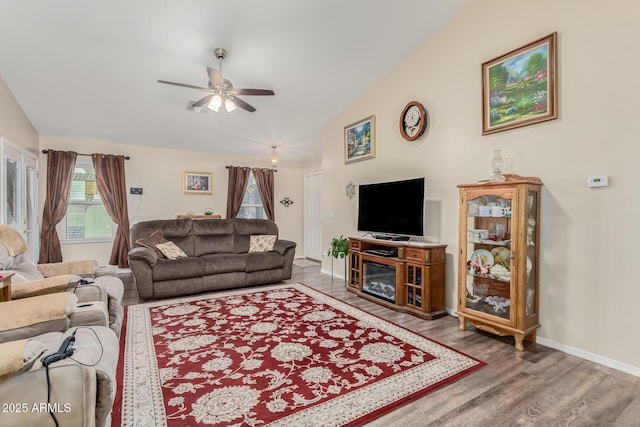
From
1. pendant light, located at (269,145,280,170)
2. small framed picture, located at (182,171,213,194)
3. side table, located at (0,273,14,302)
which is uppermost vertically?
pendant light, located at (269,145,280,170)

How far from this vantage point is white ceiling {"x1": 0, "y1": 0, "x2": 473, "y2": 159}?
299 centimetres

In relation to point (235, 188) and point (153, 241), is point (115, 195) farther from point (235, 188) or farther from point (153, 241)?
point (235, 188)

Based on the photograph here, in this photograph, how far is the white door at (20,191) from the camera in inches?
154

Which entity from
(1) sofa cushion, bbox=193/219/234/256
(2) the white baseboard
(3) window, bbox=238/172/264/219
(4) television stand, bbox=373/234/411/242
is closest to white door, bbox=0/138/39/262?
(1) sofa cushion, bbox=193/219/234/256

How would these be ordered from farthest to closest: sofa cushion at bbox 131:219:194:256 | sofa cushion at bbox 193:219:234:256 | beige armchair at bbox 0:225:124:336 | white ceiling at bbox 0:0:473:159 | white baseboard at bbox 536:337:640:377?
sofa cushion at bbox 193:219:234:256
sofa cushion at bbox 131:219:194:256
white ceiling at bbox 0:0:473:159
white baseboard at bbox 536:337:640:377
beige armchair at bbox 0:225:124:336

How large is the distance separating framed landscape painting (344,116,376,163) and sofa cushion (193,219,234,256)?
7.78 feet

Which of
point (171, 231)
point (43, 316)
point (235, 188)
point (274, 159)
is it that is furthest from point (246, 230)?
point (43, 316)

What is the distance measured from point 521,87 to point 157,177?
243 inches

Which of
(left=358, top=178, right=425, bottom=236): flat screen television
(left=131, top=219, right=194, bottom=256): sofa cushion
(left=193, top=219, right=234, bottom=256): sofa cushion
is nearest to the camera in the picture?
(left=358, top=178, right=425, bottom=236): flat screen television

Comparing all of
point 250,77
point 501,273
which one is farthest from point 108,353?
point 250,77

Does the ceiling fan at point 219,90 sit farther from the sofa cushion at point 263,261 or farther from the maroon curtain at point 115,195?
the maroon curtain at point 115,195

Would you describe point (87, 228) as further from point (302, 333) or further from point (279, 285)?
point (302, 333)

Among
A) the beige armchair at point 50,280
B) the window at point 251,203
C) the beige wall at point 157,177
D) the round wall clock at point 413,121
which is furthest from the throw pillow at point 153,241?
the round wall clock at point 413,121

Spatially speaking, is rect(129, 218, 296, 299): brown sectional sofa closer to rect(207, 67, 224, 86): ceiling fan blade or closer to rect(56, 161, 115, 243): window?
rect(56, 161, 115, 243): window
